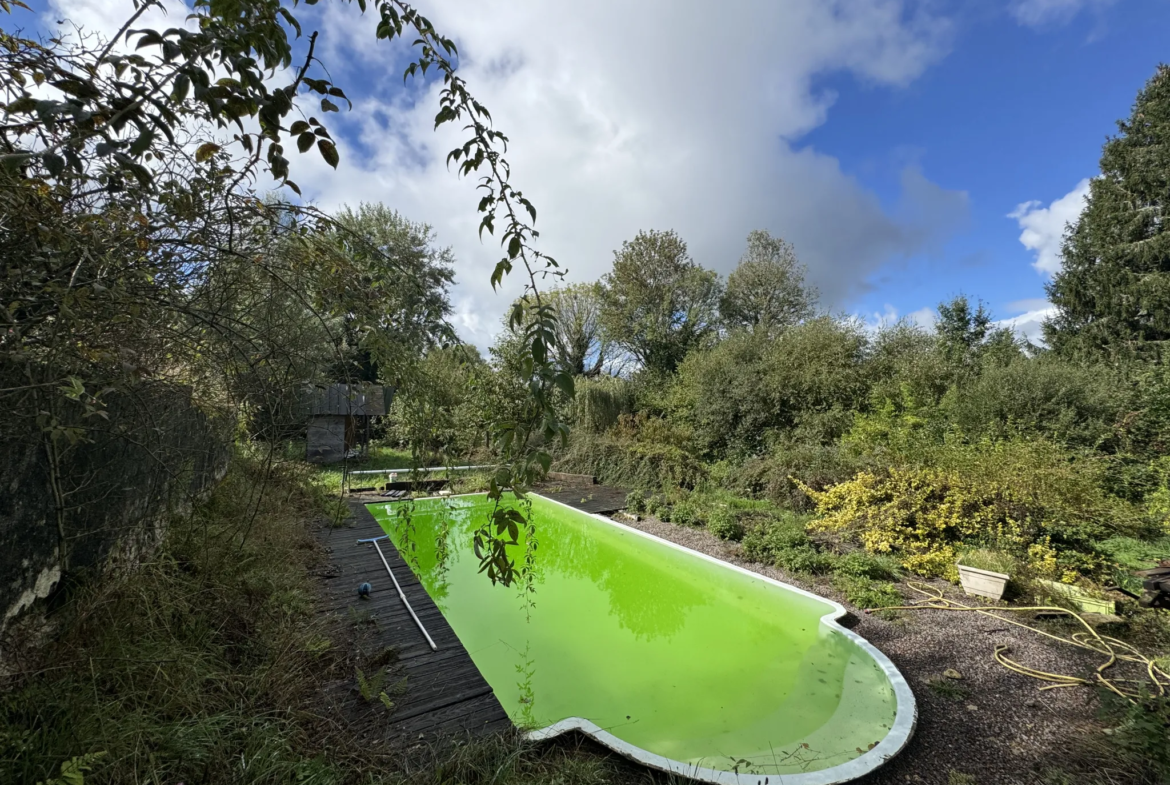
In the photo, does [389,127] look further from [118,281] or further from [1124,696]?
[1124,696]

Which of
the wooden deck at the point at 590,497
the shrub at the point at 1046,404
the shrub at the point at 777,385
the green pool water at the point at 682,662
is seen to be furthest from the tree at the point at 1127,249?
the green pool water at the point at 682,662

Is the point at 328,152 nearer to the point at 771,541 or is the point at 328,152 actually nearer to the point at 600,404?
the point at 771,541

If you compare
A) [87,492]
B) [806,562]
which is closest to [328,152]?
[87,492]

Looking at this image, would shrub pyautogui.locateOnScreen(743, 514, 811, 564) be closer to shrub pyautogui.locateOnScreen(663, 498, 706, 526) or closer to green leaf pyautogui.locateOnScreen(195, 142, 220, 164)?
shrub pyautogui.locateOnScreen(663, 498, 706, 526)

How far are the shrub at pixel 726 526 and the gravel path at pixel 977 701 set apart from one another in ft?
7.05

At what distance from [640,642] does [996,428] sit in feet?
19.1

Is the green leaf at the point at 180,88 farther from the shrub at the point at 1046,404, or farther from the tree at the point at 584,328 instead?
the tree at the point at 584,328

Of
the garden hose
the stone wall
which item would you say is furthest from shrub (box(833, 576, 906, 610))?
the stone wall

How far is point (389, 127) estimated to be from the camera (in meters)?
1.79

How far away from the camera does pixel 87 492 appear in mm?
2400

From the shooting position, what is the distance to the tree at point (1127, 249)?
11305 mm

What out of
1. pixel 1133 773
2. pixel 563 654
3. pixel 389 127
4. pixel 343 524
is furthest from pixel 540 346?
pixel 343 524

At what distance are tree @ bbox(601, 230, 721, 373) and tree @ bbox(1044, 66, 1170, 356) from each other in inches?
371

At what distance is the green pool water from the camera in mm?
3049
